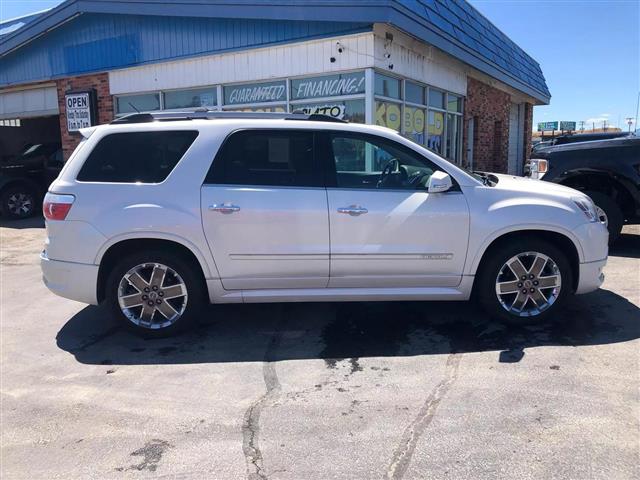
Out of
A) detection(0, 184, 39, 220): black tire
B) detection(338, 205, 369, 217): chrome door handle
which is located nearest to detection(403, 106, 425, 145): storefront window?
detection(338, 205, 369, 217): chrome door handle

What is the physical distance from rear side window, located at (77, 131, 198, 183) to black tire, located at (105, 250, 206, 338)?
651 millimetres

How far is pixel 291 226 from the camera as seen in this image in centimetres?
432

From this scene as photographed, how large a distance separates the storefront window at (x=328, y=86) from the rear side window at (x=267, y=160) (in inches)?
199

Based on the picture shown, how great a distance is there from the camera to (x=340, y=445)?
2934mm

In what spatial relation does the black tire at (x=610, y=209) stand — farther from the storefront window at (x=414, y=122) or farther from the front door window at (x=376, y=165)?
the storefront window at (x=414, y=122)

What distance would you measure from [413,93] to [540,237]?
7.06 meters

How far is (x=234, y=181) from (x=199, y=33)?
7.48m

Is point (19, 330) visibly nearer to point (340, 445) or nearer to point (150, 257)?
point (150, 257)

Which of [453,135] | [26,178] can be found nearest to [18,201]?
[26,178]

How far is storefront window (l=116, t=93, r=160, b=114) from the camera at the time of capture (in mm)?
11914

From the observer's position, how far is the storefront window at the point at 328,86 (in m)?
9.17

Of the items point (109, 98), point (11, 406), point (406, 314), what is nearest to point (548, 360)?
point (406, 314)

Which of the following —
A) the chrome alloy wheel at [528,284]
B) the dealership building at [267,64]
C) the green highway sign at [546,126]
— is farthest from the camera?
the green highway sign at [546,126]

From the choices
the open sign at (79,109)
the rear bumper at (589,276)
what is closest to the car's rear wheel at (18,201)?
the open sign at (79,109)
